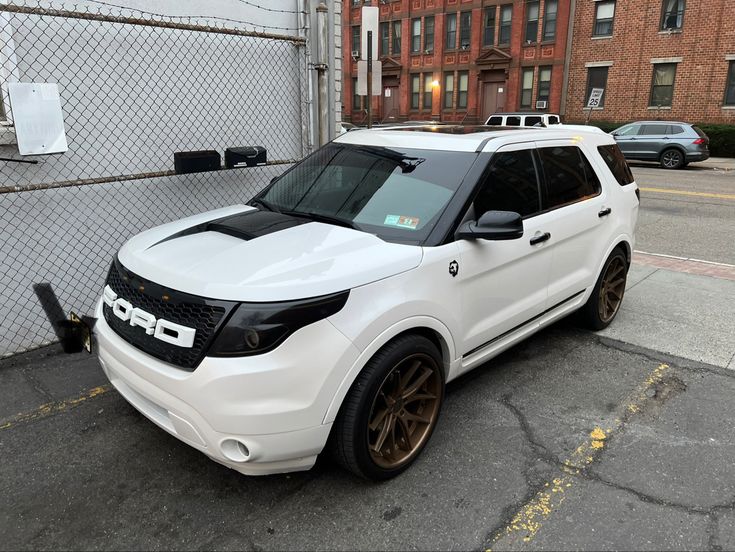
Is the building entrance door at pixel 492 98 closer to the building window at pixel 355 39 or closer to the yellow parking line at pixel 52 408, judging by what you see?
the building window at pixel 355 39

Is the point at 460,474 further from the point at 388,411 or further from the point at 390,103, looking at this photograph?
the point at 390,103

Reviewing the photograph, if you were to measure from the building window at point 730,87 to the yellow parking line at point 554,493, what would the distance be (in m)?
27.2

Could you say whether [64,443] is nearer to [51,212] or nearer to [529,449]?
[51,212]

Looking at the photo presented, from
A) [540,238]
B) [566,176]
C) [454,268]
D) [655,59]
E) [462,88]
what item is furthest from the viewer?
[462,88]

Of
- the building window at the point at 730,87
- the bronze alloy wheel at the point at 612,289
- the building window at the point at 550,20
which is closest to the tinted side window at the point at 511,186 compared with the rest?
the bronze alloy wheel at the point at 612,289

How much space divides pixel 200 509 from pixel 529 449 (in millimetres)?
1861

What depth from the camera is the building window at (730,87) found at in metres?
25.3

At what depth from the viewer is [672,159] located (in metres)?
19.8

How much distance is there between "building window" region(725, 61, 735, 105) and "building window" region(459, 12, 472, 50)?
14.6 meters

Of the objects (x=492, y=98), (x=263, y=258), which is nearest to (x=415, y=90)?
(x=492, y=98)

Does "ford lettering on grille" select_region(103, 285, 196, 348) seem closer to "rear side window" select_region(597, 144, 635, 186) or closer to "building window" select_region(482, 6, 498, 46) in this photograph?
"rear side window" select_region(597, 144, 635, 186)

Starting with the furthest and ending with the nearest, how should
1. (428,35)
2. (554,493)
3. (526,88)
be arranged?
(428,35)
(526,88)
(554,493)

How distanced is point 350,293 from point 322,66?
4.23 meters

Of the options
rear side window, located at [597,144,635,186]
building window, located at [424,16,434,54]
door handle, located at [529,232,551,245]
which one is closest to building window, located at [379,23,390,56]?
building window, located at [424,16,434,54]
